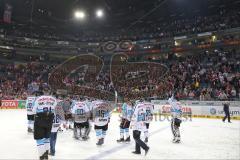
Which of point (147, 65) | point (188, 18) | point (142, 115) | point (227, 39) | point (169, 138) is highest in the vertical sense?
point (188, 18)

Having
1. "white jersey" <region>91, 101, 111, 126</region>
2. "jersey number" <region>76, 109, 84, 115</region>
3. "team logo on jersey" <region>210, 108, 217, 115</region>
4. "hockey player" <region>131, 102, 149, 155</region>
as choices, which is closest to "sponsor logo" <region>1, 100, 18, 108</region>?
"team logo on jersey" <region>210, 108, 217, 115</region>

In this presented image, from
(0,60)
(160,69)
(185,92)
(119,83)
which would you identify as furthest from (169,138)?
(0,60)

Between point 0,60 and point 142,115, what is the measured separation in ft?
143

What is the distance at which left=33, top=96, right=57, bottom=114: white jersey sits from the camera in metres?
8.41

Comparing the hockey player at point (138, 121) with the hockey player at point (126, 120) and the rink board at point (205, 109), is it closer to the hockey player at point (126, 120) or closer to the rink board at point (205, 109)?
the hockey player at point (126, 120)

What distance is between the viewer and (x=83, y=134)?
13.1 m

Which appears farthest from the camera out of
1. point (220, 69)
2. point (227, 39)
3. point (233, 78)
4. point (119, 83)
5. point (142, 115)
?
point (227, 39)

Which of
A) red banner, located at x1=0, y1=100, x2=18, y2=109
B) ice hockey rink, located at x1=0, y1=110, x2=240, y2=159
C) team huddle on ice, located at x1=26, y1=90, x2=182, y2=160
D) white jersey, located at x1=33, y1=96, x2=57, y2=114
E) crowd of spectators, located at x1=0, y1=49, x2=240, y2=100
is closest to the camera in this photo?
team huddle on ice, located at x1=26, y1=90, x2=182, y2=160

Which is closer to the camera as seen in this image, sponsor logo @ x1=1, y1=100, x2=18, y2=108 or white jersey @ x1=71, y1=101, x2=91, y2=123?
white jersey @ x1=71, y1=101, x2=91, y2=123

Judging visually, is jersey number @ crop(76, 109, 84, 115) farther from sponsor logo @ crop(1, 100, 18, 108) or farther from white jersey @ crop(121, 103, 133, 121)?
sponsor logo @ crop(1, 100, 18, 108)

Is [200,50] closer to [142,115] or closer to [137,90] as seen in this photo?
[137,90]

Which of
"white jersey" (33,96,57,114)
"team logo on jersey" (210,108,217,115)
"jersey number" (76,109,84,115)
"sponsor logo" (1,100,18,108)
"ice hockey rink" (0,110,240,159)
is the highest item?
"white jersey" (33,96,57,114)

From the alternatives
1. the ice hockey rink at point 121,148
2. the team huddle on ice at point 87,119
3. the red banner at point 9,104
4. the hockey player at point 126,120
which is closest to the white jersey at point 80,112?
the team huddle on ice at point 87,119

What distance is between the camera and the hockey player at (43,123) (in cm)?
812
